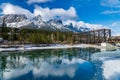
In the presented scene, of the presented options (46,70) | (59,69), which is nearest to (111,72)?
(59,69)

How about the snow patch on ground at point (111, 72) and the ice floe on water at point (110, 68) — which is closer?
the snow patch on ground at point (111, 72)

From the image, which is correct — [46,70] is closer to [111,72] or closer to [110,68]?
[111,72]

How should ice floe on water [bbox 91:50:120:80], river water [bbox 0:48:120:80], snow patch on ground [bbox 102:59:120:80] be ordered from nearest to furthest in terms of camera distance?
snow patch on ground [bbox 102:59:120:80] → river water [bbox 0:48:120:80] → ice floe on water [bbox 91:50:120:80]

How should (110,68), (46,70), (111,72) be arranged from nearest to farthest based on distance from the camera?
(111,72)
(46,70)
(110,68)

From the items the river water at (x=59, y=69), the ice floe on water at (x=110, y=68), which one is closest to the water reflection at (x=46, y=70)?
the river water at (x=59, y=69)

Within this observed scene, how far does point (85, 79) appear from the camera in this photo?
98.2 ft

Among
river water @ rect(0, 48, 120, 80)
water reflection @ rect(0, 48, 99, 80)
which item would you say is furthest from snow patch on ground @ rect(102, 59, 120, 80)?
water reflection @ rect(0, 48, 99, 80)

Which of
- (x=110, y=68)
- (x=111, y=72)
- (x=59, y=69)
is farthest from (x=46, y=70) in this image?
(x=110, y=68)

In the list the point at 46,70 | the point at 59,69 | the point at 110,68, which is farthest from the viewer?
the point at 110,68

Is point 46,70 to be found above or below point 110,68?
above

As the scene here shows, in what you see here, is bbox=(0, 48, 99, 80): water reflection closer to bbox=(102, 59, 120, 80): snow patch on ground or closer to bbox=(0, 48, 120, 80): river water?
bbox=(0, 48, 120, 80): river water

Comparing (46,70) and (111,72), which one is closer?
(111,72)

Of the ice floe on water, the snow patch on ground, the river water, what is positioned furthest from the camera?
the ice floe on water

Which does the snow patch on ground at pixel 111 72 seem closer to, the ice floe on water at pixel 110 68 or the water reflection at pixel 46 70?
the ice floe on water at pixel 110 68
